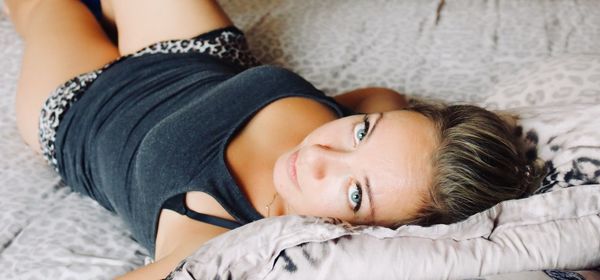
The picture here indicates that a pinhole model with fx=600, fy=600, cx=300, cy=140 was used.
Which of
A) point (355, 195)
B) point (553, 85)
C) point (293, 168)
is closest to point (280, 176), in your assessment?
point (293, 168)

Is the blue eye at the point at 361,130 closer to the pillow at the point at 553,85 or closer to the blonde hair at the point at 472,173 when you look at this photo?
the blonde hair at the point at 472,173

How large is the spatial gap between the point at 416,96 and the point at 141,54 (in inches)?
28.1

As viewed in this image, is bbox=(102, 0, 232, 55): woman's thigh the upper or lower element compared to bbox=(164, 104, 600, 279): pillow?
upper

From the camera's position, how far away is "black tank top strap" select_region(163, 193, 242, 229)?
1.05 metres

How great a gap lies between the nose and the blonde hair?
0.43 feet

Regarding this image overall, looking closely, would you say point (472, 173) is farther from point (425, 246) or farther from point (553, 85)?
point (553, 85)

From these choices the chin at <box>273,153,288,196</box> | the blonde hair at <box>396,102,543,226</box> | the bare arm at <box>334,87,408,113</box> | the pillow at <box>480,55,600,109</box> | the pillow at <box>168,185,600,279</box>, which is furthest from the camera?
the bare arm at <box>334,87,408,113</box>

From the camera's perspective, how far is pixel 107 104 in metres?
1.38

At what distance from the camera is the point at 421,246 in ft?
2.43

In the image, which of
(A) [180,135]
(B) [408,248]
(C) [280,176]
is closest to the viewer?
(B) [408,248]

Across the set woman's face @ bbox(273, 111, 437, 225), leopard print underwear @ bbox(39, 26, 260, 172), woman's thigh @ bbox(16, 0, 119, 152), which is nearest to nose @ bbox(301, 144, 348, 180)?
woman's face @ bbox(273, 111, 437, 225)

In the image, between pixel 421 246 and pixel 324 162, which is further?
pixel 324 162

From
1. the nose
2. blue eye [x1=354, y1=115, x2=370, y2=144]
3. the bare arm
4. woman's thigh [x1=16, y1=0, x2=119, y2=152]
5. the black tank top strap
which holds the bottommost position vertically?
the black tank top strap

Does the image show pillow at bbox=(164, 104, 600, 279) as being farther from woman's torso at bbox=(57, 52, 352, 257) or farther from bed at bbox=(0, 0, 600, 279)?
woman's torso at bbox=(57, 52, 352, 257)
